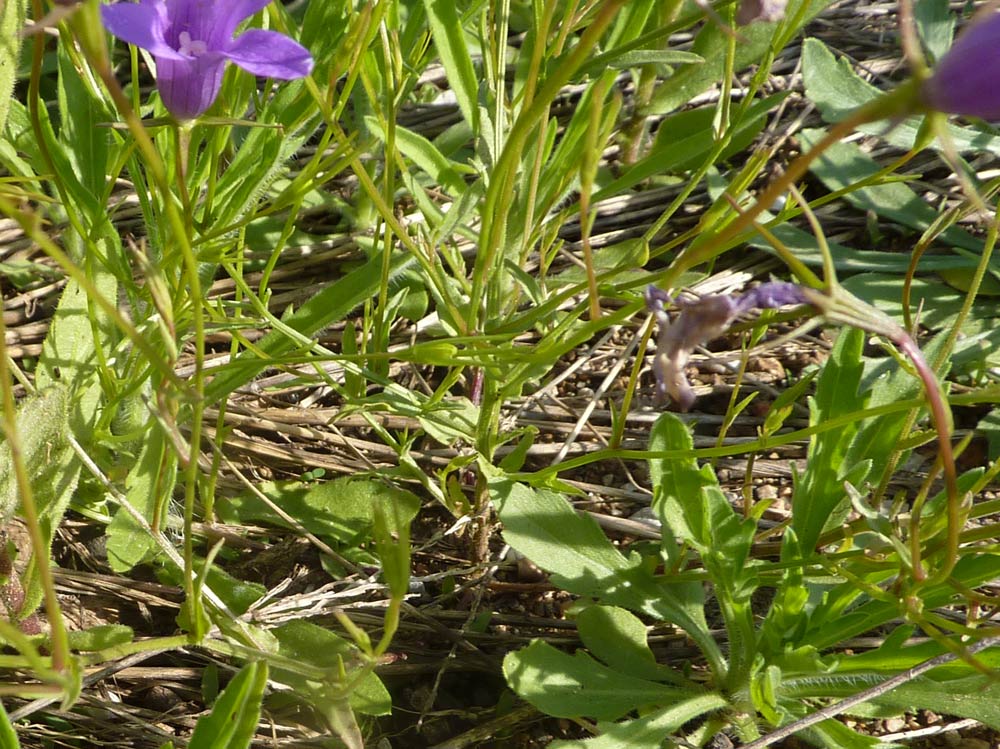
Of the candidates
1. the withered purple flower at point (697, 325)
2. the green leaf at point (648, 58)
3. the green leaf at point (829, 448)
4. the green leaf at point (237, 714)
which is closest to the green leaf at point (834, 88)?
the green leaf at point (829, 448)

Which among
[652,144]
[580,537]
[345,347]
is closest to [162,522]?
[345,347]

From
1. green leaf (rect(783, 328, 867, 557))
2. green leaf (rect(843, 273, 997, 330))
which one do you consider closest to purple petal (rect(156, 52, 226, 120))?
green leaf (rect(783, 328, 867, 557))

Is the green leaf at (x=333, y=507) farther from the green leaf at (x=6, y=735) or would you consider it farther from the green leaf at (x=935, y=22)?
the green leaf at (x=935, y=22)

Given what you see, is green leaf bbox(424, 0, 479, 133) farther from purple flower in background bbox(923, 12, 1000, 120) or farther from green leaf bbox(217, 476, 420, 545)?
purple flower in background bbox(923, 12, 1000, 120)

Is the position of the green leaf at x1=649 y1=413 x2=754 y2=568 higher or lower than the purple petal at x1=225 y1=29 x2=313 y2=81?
lower

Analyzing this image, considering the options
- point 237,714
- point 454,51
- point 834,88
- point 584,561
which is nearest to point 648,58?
point 454,51

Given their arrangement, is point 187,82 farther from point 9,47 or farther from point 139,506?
point 139,506
